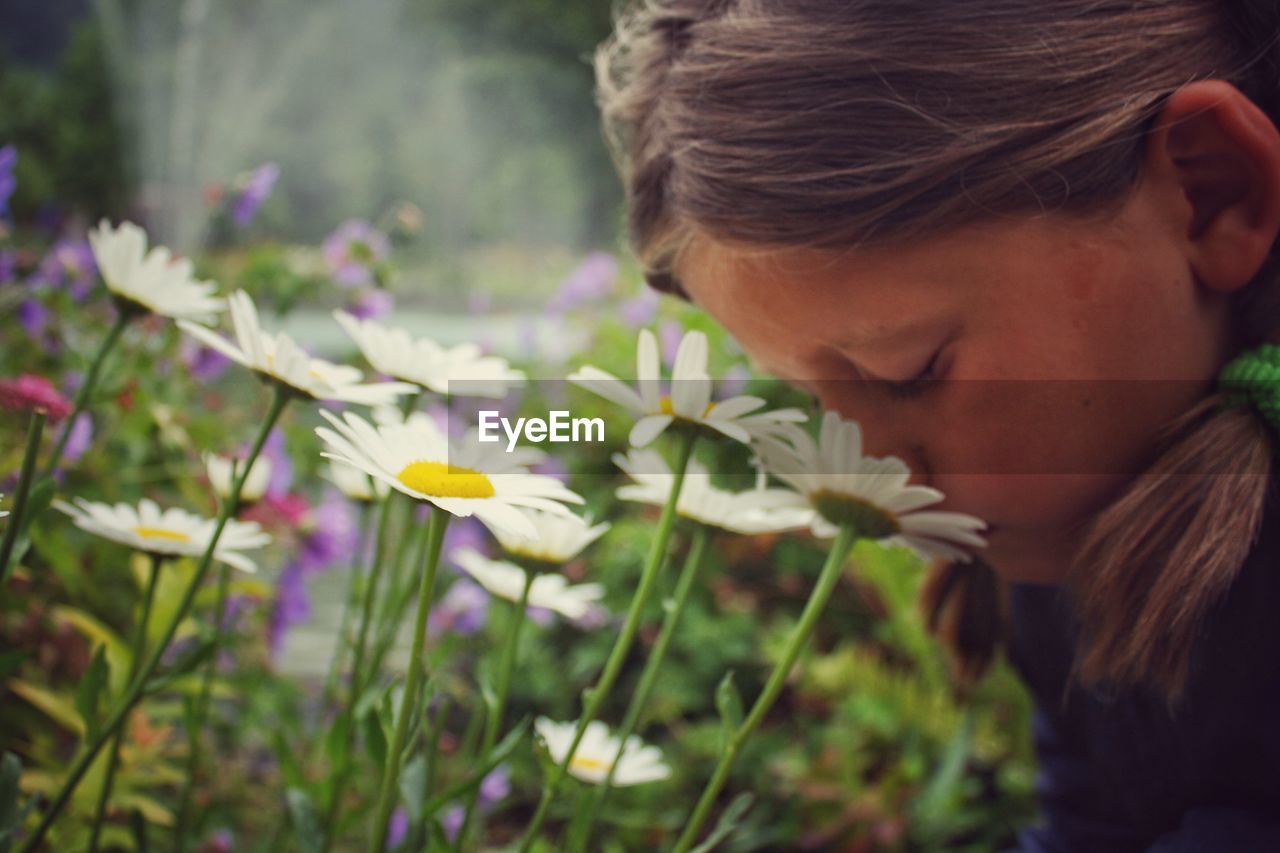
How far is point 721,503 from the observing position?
0.52 meters

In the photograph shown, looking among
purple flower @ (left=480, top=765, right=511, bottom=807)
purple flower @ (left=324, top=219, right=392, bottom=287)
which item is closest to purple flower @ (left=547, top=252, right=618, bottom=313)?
purple flower @ (left=324, top=219, right=392, bottom=287)

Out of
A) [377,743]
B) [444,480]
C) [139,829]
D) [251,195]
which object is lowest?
[139,829]

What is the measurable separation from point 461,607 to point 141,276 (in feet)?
2.43

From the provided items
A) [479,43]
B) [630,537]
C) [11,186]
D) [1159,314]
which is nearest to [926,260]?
[1159,314]

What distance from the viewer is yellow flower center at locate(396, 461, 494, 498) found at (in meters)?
0.37

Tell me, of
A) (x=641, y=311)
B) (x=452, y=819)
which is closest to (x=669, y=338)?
(x=641, y=311)

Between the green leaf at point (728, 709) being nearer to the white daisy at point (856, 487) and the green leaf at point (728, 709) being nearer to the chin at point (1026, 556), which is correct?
the white daisy at point (856, 487)

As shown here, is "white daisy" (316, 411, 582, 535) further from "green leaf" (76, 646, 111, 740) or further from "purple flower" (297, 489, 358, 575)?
"purple flower" (297, 489, 358, 575)

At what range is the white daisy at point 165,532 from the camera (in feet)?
1.41

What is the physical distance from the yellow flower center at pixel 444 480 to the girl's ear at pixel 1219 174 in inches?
15.8

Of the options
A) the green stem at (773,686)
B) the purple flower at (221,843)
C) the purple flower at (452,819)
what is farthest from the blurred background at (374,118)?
the green stem at (773,686)

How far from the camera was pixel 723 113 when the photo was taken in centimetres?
58

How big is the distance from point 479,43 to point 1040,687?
11.0ft

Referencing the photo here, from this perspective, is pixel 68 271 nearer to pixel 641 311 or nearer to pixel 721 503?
pixel 721 503
